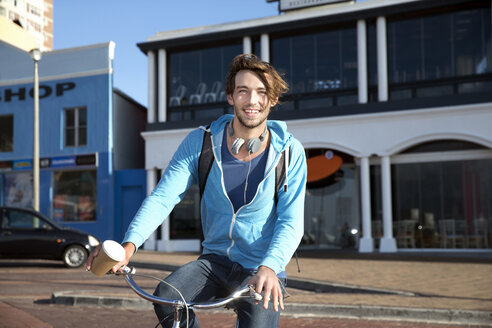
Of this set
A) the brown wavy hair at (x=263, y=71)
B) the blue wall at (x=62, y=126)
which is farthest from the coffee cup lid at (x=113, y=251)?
the blue wall at (x=62, y=126)

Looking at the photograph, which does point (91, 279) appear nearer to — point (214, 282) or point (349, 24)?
point (214, 282)

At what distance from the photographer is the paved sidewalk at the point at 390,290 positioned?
282 inches

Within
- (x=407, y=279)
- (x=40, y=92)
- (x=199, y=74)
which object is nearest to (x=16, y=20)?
(x=407, y=279)

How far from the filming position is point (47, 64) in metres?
22.9

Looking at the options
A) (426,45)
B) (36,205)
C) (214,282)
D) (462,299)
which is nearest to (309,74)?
(426,45)

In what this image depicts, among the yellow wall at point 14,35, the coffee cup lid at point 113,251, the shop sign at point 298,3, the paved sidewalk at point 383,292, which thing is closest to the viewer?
the coffee cup lid at point 113,251

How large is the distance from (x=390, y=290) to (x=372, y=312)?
73.0 inches

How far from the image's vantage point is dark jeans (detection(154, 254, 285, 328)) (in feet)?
7.49

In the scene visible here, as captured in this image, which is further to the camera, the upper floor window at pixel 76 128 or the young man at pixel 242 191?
the upper floor window at pixel 76 128

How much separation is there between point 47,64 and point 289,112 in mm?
10251

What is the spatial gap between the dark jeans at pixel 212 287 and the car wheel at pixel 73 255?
1169 centimetres

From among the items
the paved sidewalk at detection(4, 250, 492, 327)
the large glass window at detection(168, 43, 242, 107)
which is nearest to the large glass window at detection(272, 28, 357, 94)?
the large glass window at detection(168, 43, 242, 107)

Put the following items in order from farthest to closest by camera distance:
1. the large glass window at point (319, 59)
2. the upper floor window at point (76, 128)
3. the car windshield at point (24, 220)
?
the upper floor window at point (76, 128) → the large glass window at point (319, 59) → the car windshield at point (24, 220)

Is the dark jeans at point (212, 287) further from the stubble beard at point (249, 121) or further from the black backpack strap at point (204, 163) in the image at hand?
the stubble beard at point (249, 121)
